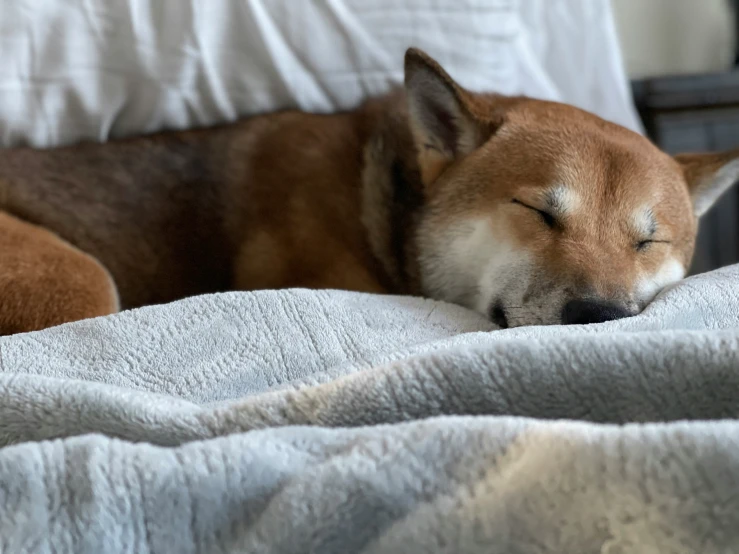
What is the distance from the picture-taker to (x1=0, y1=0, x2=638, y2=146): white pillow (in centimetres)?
132

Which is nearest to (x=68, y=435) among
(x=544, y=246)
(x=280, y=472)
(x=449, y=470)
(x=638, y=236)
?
(x=280, y=472)

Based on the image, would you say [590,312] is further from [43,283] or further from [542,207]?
[43,283]

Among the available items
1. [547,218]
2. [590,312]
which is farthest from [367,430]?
[547,218]

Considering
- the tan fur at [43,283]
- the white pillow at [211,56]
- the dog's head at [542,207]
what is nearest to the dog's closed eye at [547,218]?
the dog's head at [542,207]

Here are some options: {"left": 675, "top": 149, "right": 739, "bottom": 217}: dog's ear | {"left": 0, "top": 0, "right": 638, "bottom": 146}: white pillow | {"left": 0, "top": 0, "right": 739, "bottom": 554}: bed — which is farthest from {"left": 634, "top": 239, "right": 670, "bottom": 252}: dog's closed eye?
{"left": 0, "top": 0, "right": 638, "bottom": 146}: white pillow

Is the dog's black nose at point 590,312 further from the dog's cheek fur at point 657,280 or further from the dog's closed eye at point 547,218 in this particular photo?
the dog's closed eye at point 547,218

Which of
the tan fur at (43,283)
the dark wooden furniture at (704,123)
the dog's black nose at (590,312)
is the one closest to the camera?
the dog's black nose at (590,312)

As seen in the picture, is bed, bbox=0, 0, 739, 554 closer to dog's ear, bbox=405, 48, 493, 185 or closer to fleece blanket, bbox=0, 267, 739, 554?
fleece blanket, bbox=0, 267, 739, 554

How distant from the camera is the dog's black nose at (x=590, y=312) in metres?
0.90

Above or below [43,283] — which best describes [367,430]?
above

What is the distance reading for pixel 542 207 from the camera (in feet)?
3.42

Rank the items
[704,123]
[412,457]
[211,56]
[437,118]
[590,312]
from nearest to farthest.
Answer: [412,457] < [590,312] < [437,118] < [211,56] < [704,123]

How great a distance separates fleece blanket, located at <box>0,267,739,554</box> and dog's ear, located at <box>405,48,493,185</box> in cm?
58

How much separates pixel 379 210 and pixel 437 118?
206 mm
